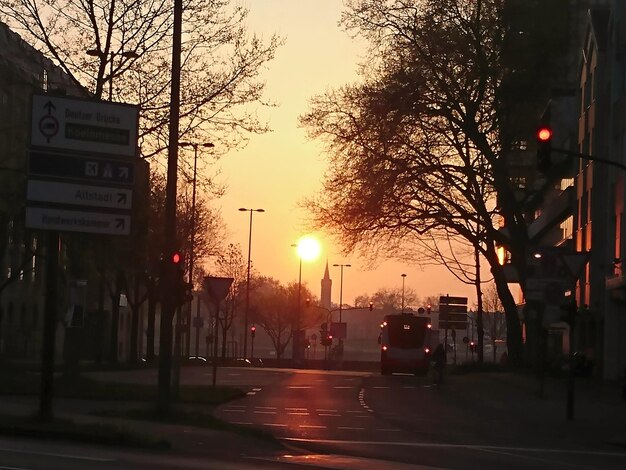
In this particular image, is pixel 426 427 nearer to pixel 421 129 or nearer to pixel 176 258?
pixel 176 258

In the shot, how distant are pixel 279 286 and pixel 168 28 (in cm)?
11901

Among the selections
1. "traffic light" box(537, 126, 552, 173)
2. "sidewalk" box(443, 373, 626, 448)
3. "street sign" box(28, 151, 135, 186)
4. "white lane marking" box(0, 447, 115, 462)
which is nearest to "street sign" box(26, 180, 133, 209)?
"street sign" box(28, 151, 135, 186)

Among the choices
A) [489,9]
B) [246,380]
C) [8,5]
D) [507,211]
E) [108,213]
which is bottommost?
[246,380]

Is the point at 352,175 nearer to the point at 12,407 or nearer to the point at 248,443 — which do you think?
the point at 12,407

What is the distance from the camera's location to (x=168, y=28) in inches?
1330

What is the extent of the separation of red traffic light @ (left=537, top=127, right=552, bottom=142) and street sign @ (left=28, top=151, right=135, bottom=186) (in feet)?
28.7

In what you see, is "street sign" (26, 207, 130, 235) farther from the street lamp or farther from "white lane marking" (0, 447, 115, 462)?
the street lamp

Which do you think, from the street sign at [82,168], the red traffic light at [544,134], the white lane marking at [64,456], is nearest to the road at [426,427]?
the white lane marking at [64,456]

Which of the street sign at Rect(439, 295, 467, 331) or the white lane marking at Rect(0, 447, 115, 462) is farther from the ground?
the street sign at Rect(439, 295, 467, 331)

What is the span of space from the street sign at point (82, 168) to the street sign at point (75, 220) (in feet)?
1.71

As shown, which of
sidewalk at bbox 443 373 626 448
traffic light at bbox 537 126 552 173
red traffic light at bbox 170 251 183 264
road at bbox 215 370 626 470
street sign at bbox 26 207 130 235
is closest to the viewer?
road at bbox 215 370 626 470

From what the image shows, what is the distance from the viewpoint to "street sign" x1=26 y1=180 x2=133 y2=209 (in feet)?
65.2

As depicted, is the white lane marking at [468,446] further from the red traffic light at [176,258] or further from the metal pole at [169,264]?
the red traffic light at [176,258]

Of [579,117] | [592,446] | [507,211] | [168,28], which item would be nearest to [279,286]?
[579,117]
